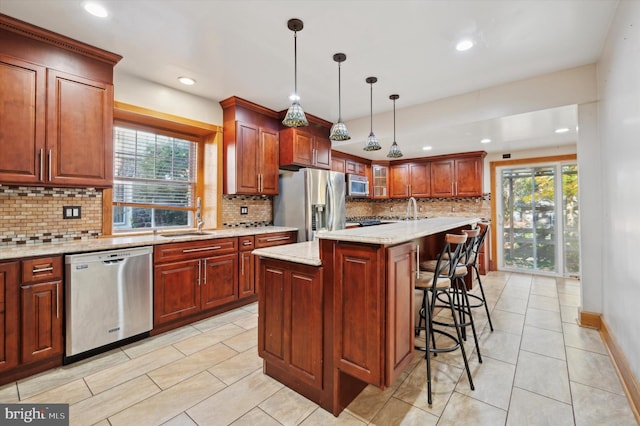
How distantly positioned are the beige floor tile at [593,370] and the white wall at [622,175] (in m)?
0.21

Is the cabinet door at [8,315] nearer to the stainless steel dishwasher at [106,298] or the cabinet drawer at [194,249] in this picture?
the stainless steel dishwasher at [106,298]

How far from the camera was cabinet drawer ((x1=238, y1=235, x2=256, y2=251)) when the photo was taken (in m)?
3.39

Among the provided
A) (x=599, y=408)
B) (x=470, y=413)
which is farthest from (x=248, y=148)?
(x=599, y=408)

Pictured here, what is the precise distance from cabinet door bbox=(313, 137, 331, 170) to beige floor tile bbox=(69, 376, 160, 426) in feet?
10.9

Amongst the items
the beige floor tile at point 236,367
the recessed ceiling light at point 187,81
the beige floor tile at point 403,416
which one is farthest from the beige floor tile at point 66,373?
the recessed ceiling light at point 187,81

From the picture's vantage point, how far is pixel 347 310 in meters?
1.64

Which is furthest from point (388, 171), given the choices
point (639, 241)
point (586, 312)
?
point (639, 241)

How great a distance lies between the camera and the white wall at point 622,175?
1736 millimetres

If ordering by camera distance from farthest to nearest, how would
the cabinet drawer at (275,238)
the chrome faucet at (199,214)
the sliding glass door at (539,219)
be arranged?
the sliding glass door at (539,219) → the cabinet drawer at (275,238) → the chrome faucet at (199,214)

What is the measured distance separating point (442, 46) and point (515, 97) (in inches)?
50.8

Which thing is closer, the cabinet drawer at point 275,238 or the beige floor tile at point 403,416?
the beige floor tile at point 403,416

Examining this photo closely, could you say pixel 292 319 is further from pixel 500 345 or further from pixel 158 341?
pixel 500 345

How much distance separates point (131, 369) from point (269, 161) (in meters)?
2.79

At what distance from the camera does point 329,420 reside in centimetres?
162
